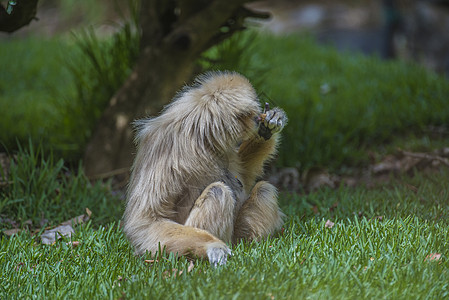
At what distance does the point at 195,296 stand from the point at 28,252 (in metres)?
1.46

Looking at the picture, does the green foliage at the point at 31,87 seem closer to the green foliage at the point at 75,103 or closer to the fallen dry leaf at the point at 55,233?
the green foliage at the point at 75,103

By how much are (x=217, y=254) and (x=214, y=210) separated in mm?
293

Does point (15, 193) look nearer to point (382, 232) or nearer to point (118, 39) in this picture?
point (118, 39)

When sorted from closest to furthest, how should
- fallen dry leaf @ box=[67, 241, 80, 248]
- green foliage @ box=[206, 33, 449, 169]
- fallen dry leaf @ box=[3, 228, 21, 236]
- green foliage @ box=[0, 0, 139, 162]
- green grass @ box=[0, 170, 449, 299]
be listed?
green grass @ box=[0, 170, 449, 299] → fallen dry leaf @ box=[67, 241, 80, 248] → fallen dry leaf @ box=[3, 228, 21, 236] → green foliage @ box=[0, 0, 139, 162] → green foliage @ box=[206, 33, 449, 169]

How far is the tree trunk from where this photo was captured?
5.24m

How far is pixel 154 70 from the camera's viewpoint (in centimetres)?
537

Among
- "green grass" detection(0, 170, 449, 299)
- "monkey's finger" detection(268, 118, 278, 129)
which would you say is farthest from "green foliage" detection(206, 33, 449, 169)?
"green grass" detection(0, 170, 449, 299)

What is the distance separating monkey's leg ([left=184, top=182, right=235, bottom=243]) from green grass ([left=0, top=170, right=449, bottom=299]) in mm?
168

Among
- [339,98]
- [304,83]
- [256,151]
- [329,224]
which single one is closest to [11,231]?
[256,151]

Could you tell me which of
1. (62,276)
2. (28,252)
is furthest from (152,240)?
(28,252)

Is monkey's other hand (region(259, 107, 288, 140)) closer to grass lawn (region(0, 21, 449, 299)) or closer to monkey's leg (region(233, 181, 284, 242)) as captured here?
monkey's leg (region(233, 181, 284, 242))

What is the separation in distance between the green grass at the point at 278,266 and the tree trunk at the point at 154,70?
1.59m

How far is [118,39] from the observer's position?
601cm

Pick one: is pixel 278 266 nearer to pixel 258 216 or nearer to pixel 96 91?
pixel 258 216
